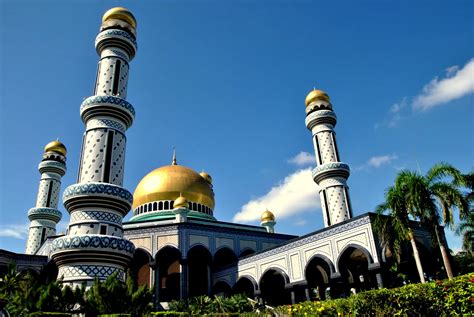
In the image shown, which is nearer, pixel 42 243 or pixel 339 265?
pixel 339 265

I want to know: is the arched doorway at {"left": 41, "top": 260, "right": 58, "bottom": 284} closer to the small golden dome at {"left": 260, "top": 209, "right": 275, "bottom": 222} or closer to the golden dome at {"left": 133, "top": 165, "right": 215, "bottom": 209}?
the golden dome at {"left": 133, "top": 165, "right": 215, "bottom": 209}

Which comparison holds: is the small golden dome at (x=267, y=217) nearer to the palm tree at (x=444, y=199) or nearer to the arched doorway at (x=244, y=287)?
the arched doorway at (x=244, y=287)

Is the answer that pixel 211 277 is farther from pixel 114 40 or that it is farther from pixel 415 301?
pixel 415 301

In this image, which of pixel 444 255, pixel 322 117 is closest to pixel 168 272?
pixel 322 117

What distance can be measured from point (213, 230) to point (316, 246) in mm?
Answer: 9303

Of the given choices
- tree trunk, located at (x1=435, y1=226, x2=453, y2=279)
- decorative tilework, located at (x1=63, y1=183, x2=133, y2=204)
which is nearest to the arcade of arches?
tree trunk, located at (x1=435, y1=226, x2=453, y2=279)

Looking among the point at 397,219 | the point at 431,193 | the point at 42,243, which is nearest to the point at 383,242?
the point at 397,219

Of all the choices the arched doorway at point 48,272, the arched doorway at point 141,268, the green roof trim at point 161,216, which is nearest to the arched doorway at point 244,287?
the arched doorway at point 141,268

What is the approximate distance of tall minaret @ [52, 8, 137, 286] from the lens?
16484 millimetres

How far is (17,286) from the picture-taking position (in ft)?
48.9

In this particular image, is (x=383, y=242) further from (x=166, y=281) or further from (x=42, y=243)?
(x=42, y=243)

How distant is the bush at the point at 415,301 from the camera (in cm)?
865

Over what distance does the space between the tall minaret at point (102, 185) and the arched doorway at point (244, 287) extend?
32.4ft

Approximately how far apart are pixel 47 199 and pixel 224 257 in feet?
45.6
